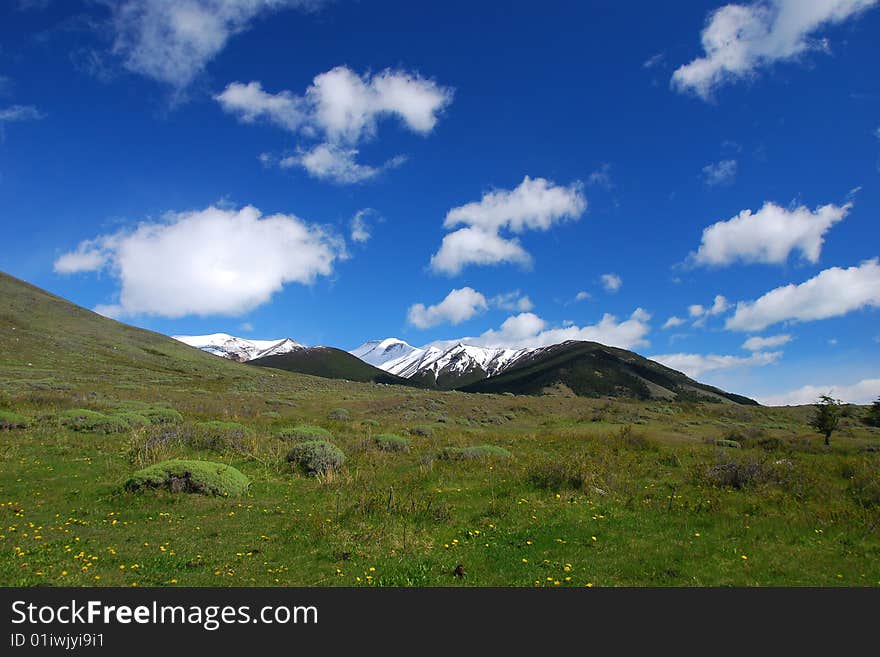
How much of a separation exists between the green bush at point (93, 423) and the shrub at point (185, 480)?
36.1ft

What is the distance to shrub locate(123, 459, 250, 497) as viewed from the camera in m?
13.4

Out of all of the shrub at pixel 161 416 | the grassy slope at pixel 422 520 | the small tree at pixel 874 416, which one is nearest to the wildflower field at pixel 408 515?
the grassy slope at pixel 422 520

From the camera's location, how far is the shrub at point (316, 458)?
57.5 ft

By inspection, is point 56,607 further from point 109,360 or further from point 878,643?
point 109,360

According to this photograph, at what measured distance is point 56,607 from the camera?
21.7 feet

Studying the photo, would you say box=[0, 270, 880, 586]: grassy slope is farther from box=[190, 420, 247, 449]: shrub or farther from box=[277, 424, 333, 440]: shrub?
box=[277, 424, 333, 440]: shrub

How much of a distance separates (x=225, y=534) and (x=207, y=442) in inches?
450

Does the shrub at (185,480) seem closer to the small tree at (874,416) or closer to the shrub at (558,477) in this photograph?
the shrub at (558,477)

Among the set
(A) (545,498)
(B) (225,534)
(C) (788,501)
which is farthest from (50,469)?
(C) (788,501)

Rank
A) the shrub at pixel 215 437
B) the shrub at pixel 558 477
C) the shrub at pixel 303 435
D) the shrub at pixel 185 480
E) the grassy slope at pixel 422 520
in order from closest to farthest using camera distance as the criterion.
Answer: the grassy slope at pixel 422 520
the shrub at pixel 185 480
the shrub at pixel 558 477
the shrub at pixel 215 437
the shrub at pixel 303 435

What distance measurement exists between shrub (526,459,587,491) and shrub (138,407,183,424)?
21490 mm

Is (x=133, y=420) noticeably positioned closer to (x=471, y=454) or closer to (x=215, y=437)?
(x=215, y=437)

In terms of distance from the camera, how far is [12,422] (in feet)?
69.7

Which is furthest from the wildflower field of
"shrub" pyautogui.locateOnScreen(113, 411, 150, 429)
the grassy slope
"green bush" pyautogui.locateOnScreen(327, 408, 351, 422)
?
"green bush" pyautogui.locateOnScreen(327, 408, 351, 422)
